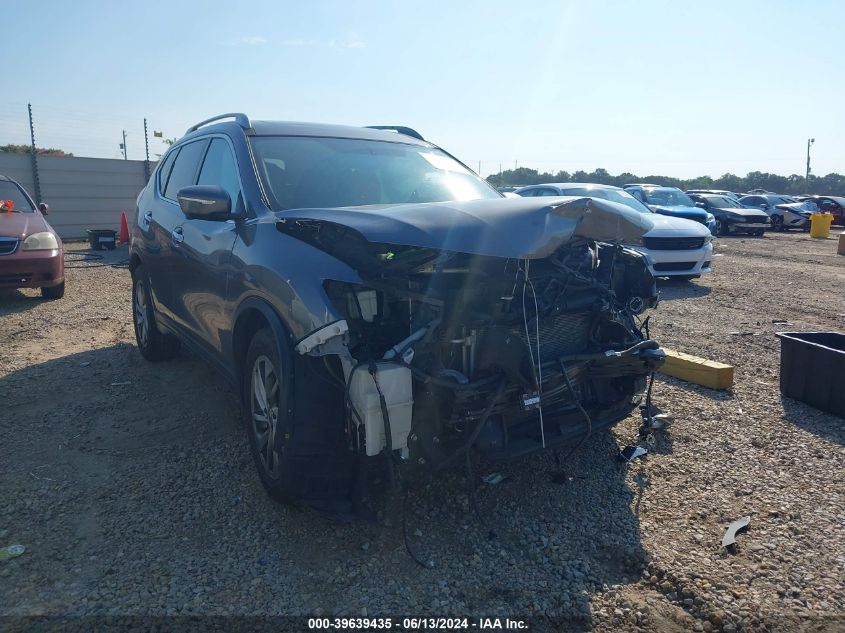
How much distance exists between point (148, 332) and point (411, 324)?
363cm

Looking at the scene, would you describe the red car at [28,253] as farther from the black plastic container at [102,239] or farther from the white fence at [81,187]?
the white fence at [81,187]

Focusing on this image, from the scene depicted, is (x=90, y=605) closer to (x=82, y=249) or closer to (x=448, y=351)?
(x=448, y=351)

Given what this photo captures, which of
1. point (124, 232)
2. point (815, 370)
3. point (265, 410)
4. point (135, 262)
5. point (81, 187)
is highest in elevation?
point (81, 187)

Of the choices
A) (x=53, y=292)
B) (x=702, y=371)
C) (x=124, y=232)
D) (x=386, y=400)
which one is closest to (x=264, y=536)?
(x=386, y=400)

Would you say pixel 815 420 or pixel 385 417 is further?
pixel 815 420

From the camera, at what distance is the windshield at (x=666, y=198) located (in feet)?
48.3

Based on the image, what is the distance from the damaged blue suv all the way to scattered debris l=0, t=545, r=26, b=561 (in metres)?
1.13

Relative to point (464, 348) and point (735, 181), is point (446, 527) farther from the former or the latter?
point (735, 181)

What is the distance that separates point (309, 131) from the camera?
4.52 metres

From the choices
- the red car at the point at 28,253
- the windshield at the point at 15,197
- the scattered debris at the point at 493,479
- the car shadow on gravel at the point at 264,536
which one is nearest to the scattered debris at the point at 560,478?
the car shadow on gravel at the point at 264,536

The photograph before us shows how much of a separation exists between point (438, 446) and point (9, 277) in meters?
7.62

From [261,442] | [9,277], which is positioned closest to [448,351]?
[261,442]

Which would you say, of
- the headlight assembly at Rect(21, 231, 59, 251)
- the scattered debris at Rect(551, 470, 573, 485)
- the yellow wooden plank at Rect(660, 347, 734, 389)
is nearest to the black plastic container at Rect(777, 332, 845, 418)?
the yellow wooden plank at Rect(660, 347, 734, 389)

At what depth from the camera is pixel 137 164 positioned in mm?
19328
